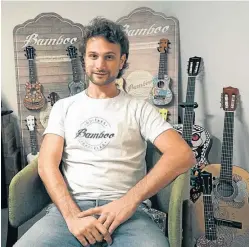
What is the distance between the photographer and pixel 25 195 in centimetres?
129

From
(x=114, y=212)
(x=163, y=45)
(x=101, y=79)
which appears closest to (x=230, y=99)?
(x=163, y=45)

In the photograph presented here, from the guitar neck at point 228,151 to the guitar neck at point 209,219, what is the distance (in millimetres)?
163

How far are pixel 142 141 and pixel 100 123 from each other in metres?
0.18

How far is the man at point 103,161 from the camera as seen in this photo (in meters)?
1.19

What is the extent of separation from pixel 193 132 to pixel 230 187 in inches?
15.1

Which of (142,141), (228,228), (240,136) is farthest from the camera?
(240,136)

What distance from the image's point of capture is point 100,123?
1349mm

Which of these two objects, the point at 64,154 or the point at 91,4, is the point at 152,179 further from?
the point at 91,4

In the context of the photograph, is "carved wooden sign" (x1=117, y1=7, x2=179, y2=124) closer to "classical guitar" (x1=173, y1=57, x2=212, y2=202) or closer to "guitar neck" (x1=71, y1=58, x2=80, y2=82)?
"classical guitar" (x1=173, y1=57, x2=212, y2=202)

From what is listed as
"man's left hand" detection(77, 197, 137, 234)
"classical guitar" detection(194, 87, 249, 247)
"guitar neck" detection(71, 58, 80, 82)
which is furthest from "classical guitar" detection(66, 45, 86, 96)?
"man's left hand" detection(77, 197, 137, 234)

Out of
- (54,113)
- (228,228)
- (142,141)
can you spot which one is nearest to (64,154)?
(54,113)

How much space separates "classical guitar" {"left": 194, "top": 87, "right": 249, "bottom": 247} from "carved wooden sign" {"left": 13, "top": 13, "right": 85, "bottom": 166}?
2.98ft

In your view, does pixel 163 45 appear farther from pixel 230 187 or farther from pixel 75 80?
pixel 230 187

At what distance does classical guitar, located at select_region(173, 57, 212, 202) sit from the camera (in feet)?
5.97
